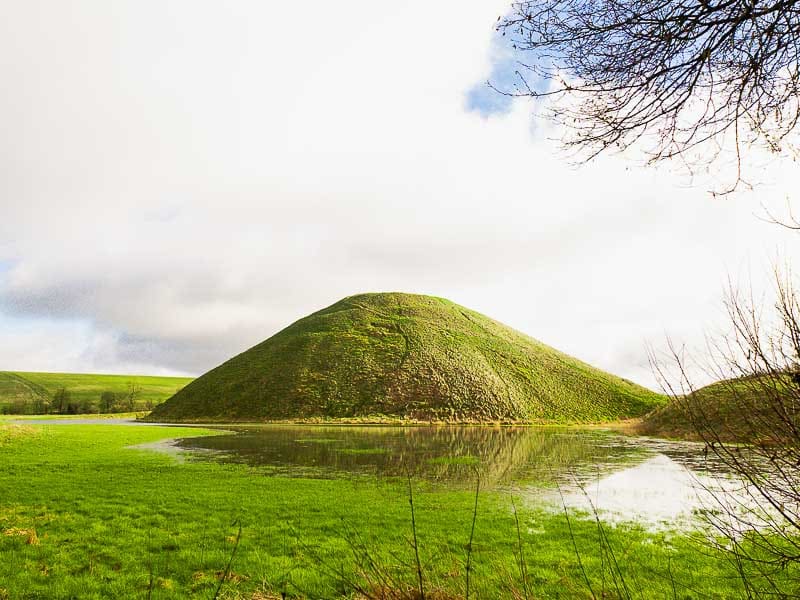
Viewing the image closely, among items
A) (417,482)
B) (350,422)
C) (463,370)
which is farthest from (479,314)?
(417,482)

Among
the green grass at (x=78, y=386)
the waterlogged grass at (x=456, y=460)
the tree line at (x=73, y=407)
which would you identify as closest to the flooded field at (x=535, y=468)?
the waterlogged grass at (x=456, y=460)

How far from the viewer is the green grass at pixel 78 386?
150m

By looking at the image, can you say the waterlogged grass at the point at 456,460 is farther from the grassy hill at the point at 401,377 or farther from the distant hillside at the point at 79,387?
the distant hillside at the point at 79,387

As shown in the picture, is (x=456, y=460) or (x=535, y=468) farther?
(x=456, y=460)

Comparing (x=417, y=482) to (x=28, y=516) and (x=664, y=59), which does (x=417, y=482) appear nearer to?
(x=28, y=516)

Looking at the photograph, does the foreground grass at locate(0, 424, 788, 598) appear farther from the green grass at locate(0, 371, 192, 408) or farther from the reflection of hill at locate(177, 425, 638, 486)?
the green grass at locate(0, 371, 192, 408)

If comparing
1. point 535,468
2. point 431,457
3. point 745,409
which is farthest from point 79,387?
point 745,409

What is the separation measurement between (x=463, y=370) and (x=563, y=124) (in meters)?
77.4

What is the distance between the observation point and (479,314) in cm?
11400

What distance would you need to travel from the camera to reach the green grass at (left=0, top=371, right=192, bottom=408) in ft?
493

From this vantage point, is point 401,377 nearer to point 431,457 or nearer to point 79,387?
point 431,457

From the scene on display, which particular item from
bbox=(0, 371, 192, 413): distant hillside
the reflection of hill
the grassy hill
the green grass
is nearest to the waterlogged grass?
the reflection of hill

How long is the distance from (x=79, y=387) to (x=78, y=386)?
2.23 metres

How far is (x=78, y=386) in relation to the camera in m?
169
